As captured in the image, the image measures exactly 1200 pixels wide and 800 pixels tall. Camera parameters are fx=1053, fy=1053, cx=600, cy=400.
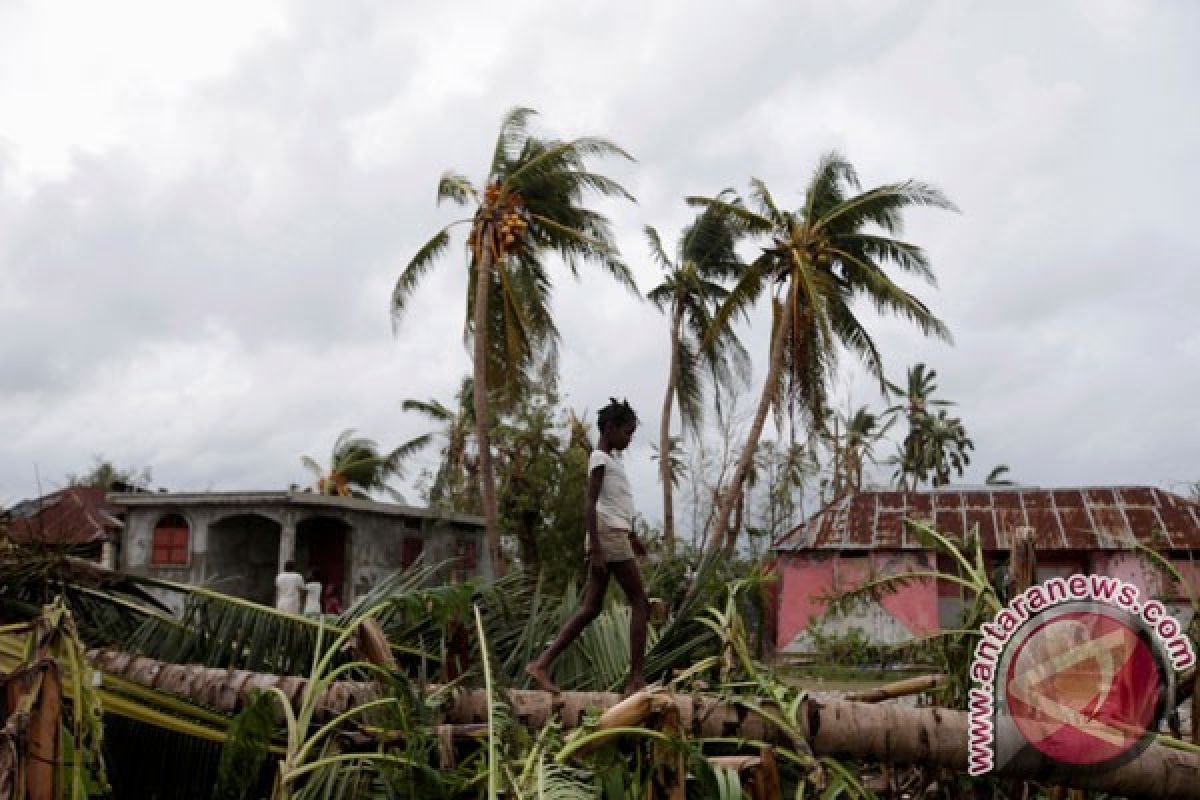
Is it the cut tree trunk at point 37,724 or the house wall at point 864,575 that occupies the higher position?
the house wall at point 864,575

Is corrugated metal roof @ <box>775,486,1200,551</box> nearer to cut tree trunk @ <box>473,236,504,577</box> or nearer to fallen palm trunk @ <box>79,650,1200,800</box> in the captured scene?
cut tree trunk @ <box>473,236,504,577</box>

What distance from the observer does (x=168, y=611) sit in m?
3.40

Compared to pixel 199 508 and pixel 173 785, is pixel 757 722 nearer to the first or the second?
pixel 173 785

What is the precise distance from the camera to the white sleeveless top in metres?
3.88

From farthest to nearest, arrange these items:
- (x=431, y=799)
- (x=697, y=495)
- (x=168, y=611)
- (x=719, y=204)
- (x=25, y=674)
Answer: (x=697, y=495), (x=719, y=204), (x=168, y=611), (x=431, y=799), (x=25, y=674)

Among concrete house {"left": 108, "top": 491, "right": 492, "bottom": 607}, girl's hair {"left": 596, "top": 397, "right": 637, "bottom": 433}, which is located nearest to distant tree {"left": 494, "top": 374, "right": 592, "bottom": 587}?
concrete house {"left": 108, "top": 491, "right": 492, "bottom": 607}

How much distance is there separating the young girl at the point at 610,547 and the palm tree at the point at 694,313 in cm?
1878

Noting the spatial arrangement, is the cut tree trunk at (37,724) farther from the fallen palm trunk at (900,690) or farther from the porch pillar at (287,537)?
the porch pillar at (287,537)

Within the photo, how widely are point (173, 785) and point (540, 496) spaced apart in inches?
734

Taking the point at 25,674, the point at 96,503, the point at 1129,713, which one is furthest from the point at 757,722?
the point at 96,503

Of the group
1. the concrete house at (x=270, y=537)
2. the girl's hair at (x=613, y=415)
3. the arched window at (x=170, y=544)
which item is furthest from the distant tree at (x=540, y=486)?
the girl's hair at (x=613, y=415)

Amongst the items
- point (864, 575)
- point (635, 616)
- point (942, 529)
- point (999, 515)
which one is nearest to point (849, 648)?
point (635, 616)

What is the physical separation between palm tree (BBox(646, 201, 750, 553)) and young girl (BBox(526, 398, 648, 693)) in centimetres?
1878

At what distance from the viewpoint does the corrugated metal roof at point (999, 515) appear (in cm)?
1833
